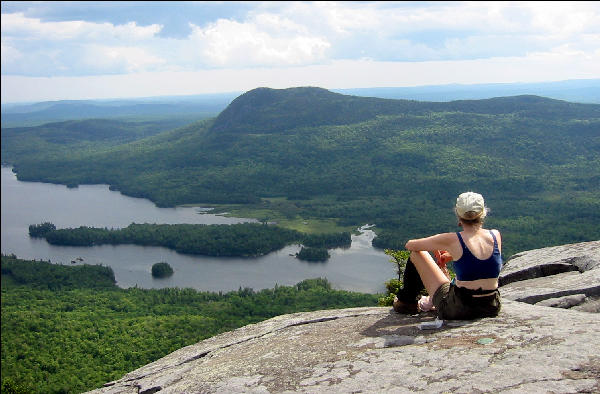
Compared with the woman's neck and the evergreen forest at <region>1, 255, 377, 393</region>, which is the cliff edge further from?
the evergreen forest at <region>1, 255, 377, 393</region>

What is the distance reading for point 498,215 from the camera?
168 metres

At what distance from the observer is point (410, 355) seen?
9.25m

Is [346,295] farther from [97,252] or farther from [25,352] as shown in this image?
[97,252]

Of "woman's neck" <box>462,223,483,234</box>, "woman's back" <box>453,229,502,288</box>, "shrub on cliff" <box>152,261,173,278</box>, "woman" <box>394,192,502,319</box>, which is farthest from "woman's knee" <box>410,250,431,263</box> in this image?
"shrub on cliff" <box>152,261,173,278</box>

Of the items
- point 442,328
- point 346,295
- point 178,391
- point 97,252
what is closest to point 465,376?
point 442,328

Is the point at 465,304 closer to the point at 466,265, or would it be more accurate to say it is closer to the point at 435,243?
the point at 466,265

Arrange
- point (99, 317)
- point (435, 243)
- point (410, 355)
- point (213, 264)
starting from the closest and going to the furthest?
point (410, 355) → point (435, 243) → point (99, 317) → point (213, 264)

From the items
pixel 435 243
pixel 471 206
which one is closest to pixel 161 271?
pixel 435 243

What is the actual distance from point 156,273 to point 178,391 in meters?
125

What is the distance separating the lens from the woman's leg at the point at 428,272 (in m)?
10.9

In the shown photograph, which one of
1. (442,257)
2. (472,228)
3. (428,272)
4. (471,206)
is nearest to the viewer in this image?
(471,206)

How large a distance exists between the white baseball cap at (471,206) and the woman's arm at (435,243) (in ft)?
1.67

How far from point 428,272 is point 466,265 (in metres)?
1.22

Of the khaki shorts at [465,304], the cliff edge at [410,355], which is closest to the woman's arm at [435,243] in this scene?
the khaki shorts at [465,304]
